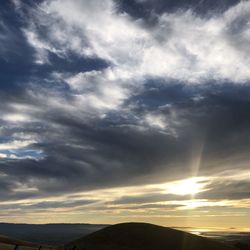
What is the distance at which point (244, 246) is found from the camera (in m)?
123

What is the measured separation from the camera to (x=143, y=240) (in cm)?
10094

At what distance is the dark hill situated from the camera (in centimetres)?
9481

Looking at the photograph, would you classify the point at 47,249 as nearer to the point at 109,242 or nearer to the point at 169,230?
the point at 109,242

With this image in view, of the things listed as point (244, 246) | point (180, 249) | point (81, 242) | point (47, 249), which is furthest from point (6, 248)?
point (244, 246)

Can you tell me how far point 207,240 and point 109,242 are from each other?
26.7m

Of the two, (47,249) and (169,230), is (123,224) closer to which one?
(169,230)

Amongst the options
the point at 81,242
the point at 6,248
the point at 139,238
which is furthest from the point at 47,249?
the point at 139,238

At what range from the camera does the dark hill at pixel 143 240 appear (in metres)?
94.8

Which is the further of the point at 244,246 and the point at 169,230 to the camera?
the point at 244,246

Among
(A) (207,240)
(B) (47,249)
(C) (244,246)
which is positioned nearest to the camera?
(B) (47,249)

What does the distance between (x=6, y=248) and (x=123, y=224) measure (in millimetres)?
64336

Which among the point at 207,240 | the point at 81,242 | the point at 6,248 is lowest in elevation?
the point at 6,248

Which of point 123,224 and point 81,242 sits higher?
point 123,224

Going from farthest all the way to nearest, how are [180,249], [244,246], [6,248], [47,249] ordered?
[244,246], [180,249], [47,249], [6,248]
